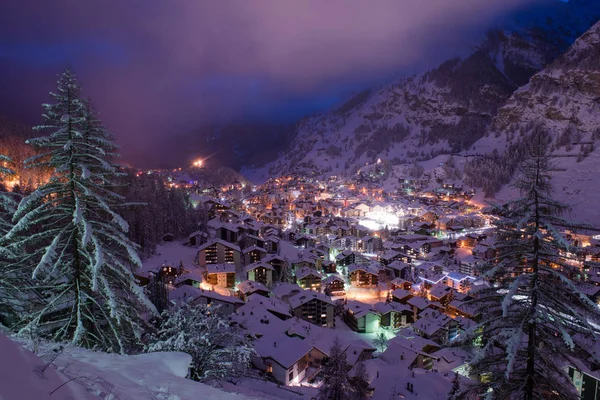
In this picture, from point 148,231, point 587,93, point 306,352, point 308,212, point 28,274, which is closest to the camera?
point 28,274

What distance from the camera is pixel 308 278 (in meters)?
50.5

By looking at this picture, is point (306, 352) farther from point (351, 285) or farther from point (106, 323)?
point (351, 285)

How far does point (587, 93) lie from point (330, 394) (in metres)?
168

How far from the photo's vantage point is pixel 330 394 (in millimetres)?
18609

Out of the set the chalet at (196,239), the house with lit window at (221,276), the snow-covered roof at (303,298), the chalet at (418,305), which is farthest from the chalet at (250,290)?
the chalet at (418,305)

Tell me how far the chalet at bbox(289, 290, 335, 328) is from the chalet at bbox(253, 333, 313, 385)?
11298 millimetres

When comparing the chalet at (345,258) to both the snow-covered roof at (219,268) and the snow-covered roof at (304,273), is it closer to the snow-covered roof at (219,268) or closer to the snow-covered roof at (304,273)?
the snow-covered roof at (304,273)

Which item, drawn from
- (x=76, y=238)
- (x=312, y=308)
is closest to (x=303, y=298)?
A: (x=312, y=308)

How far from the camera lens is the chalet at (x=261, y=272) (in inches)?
1859

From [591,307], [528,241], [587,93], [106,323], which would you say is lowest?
[106,323]

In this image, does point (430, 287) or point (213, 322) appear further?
point (430, 287)

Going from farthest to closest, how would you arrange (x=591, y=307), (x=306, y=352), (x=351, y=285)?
(x=351, y=285) → (x=306, y=352) → (x=591, y=307)

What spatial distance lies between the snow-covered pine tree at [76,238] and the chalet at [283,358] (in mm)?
17673

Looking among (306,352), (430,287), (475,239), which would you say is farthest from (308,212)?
(306,352)
